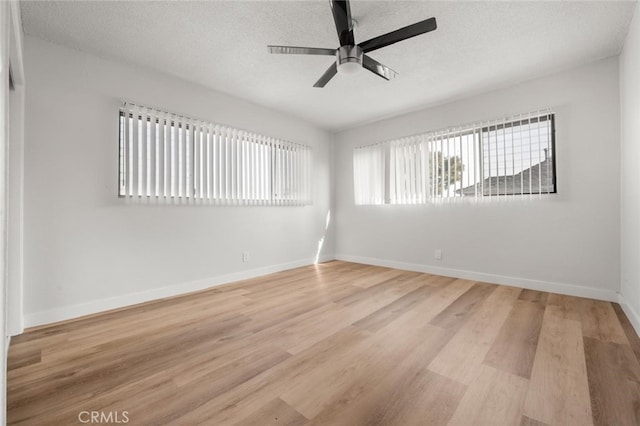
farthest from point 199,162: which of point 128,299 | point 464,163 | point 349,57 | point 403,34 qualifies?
point 464,163

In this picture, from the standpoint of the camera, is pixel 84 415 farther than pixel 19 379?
No

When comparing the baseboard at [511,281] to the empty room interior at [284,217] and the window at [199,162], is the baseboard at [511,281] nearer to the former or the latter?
the empty room interior at [284,217]

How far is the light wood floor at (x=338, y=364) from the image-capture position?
1.24 m

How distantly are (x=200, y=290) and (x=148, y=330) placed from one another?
1.09 metres

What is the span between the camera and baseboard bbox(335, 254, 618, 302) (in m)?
2.76

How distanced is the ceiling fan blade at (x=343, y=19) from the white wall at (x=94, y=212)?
209 cm

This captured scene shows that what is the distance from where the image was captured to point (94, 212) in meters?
2.55

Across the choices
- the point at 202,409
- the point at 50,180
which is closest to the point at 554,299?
the point at 202,409

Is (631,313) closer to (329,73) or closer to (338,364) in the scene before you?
(338,364)

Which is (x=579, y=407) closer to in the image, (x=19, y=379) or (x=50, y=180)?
(x=19, y=379)

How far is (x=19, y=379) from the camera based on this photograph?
1494 millimetres

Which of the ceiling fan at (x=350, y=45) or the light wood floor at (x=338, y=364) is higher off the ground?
the ceiling fan at (x=350, y=45)

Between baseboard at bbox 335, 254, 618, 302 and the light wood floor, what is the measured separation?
155 mm
